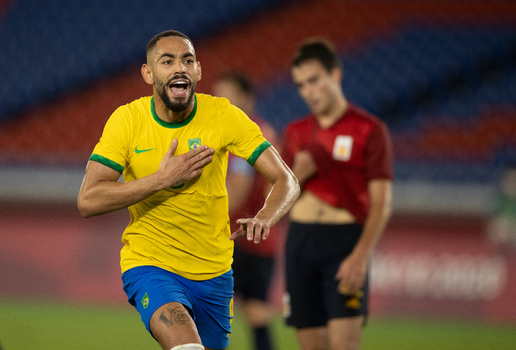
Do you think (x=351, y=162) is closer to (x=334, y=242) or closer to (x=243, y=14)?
(x=334, y=242)

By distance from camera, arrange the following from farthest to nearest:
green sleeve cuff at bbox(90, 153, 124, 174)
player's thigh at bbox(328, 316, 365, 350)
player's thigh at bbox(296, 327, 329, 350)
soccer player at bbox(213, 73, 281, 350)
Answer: soccer player at bbox(213, 73, 281, 350)
player's thigh at bbox(296, 327, 329, 350)
player's thigh at bbox(328, 316, 365, 350)
green sleeve cuff at bbox(90, 153, 124, 174)

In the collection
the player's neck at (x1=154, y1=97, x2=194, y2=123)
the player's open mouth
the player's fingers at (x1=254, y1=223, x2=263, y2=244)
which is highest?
the player's open mouth

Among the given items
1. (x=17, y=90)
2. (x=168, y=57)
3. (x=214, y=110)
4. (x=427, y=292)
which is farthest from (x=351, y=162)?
(x=17, y=90)

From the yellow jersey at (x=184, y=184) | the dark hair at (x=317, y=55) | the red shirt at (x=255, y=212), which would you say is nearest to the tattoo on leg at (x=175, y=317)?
the yellow jersey at (x=184, y=184)

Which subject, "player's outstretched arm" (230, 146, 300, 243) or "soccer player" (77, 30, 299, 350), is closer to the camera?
"player's outstretched arm" (230, 146, 300, 243)

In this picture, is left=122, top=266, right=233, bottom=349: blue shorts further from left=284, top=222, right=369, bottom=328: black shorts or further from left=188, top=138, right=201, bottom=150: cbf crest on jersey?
left=284, top=222, right=369, bottom=328: black shorts

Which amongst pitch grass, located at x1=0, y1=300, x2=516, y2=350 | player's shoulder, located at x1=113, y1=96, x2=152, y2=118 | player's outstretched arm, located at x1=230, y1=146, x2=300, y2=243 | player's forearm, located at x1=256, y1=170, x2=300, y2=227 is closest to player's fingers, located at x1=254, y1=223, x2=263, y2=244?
player's outstretched arm, located at x1=230, y1=146, x2=300, y2=243

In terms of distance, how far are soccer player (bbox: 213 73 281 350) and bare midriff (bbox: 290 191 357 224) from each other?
710 millimetres

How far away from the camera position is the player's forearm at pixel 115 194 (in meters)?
2.79

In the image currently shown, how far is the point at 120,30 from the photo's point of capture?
10.6m

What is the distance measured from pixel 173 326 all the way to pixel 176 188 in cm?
64

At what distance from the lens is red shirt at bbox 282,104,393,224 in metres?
4.07

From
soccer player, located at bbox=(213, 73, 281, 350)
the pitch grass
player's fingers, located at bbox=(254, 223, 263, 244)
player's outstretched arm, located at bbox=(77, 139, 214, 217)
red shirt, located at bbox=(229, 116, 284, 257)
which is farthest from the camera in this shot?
the pitch grass

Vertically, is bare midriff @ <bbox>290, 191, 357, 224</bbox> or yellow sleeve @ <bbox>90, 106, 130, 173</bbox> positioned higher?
yellow sleeve @ <bbox>90, 106, 130, 173</bbox>
